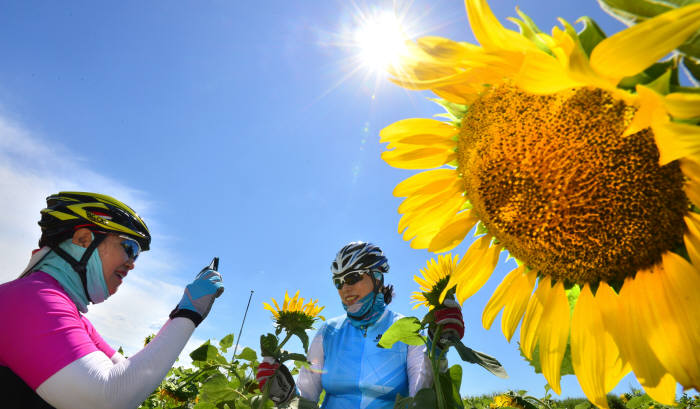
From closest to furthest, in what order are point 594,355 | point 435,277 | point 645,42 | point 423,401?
point 645,42 → point 594,355 → point 423,401 → point 435,277

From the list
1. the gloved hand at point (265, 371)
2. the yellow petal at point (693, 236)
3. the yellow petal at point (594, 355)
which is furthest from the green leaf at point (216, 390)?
the yellow petal at point (693, 236)

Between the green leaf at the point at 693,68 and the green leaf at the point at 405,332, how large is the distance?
4.08ft

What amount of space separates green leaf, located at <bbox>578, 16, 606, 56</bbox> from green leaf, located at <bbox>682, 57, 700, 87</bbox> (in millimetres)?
122

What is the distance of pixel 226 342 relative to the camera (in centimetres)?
353

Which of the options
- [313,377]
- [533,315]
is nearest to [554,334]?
[533,315]

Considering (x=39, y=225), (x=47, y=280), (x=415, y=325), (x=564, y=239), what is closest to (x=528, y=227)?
(x=564, y=239)

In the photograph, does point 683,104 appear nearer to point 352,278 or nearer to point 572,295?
point 572,295

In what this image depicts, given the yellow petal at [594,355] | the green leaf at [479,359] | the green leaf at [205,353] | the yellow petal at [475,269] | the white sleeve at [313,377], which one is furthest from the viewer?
the white sleeve at [313,377]

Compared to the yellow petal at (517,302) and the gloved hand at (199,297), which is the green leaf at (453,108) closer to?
the yellow petal at (517,302)

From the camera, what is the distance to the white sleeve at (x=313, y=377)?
3.84m

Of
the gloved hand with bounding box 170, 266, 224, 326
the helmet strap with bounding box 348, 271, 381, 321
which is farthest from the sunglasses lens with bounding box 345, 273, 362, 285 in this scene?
the gloved hand with bounding box 170, 266, 224, 326

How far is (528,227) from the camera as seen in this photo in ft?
2.58

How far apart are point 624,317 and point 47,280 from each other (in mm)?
3484

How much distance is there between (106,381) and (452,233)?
2412 mm
